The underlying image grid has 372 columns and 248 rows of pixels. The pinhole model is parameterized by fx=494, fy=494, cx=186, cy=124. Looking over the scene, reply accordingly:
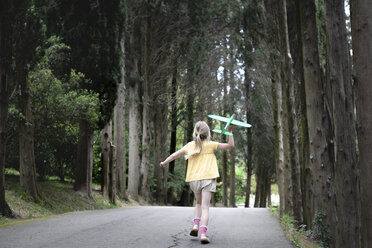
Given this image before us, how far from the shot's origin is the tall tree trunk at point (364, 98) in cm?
570

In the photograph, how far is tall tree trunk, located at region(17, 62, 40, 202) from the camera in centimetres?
1351

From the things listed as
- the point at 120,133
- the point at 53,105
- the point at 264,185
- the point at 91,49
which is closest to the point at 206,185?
the point at 53,105

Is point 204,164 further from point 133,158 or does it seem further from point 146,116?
point 146,116

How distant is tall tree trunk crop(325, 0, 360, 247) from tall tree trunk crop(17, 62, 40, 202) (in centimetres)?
884

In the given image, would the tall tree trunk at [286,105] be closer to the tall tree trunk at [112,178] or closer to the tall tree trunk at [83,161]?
the tall tree trunk at [83,161]

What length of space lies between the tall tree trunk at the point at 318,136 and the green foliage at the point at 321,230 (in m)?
0.09

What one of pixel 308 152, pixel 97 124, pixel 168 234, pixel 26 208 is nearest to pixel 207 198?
pixel 168 234

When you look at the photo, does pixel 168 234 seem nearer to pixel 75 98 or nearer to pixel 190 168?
pixel 190 168

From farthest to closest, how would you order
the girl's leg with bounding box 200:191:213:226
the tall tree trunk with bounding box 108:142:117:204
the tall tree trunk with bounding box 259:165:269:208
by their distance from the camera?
the tall tree trunk with bounding box 259:165:269:208, the tall tree trunk with bounding box 108:142:117:204, the girl's leg with bounding box 200:191:213:226

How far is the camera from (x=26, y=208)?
41.6ft

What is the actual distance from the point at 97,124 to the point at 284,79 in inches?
266

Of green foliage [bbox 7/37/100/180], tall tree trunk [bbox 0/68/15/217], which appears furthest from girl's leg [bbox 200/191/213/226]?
green foliage [bbox 7/37/100/180]

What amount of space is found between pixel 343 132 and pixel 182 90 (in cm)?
2284

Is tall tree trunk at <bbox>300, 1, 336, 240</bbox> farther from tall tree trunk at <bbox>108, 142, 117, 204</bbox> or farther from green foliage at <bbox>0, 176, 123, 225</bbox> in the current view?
tall tree trunk at <bbox>108, 142, 117, 204</bbox>
